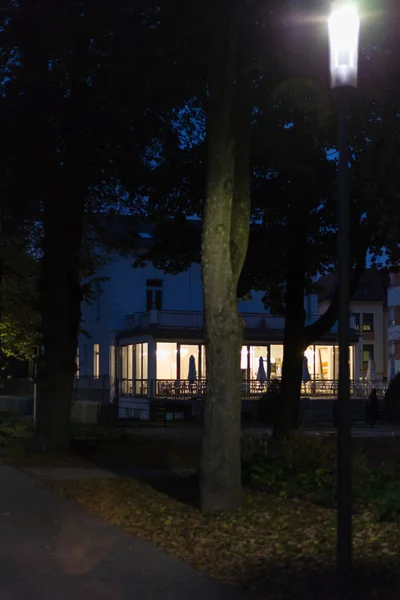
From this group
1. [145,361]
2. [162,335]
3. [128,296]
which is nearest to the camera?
[162,335]

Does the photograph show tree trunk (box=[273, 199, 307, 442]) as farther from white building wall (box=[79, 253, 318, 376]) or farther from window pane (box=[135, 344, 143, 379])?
window pane (box=[135, 344, 143, 379])

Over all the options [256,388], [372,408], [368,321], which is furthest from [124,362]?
[368,321]

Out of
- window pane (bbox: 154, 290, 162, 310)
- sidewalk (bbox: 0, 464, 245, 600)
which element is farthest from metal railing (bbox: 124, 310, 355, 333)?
sidewalk (bbox: 0, 464, 245, 600)

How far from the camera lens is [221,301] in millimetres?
10477

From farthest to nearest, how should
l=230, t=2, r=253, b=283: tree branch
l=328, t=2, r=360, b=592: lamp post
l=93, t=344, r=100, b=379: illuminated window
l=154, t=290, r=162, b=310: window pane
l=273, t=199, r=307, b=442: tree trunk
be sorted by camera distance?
1. l=93, t=344, r=100, b=379: illuminated window
2. l=154, t=290, r=162, b=310: window pane
3. l=273, t=199, r=307, b=442: tree trunk
4. l=230, t=2, r=253, b=283: tree branch
5. l=328, t=2, r=360, b=592: lamp post

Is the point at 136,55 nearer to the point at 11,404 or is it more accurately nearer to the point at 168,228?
the point at 168,228

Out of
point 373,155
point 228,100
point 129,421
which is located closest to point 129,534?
point 228,100

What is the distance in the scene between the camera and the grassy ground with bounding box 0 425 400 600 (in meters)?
7.04

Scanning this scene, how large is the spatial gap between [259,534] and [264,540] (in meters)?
0.29

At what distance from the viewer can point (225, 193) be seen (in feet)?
34.9

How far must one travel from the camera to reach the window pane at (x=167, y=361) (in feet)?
148

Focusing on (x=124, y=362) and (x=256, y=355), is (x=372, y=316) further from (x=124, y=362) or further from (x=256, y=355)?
(x=124, y=362)

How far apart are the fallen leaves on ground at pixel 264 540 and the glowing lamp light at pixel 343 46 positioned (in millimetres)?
3985

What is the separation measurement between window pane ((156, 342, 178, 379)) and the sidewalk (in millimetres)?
34095
